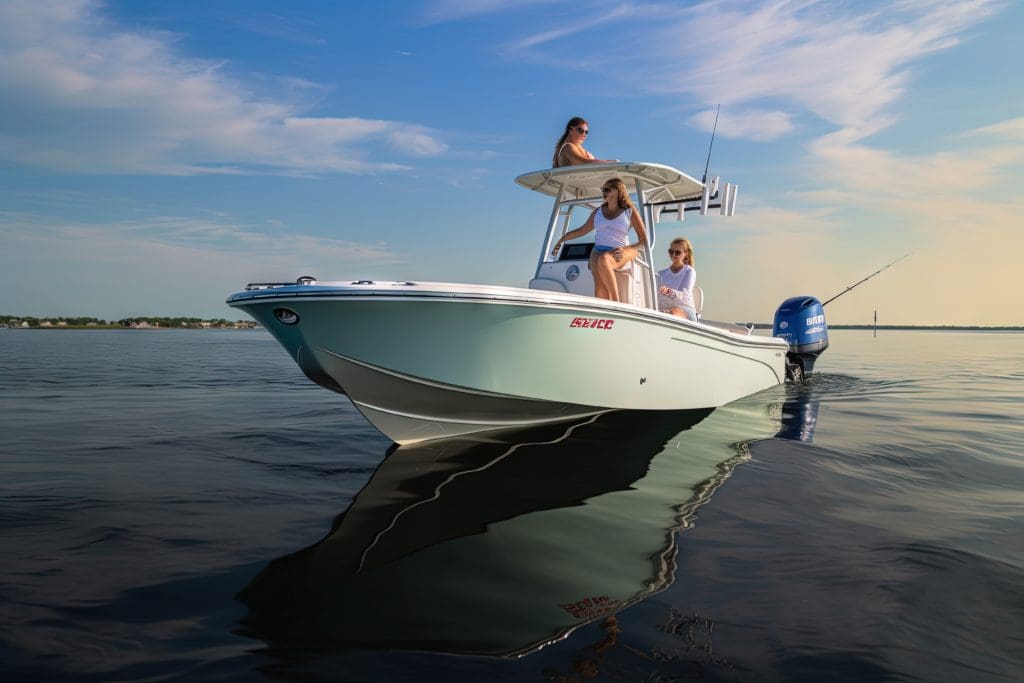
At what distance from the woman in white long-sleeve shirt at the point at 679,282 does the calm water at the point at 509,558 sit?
78.5 inches

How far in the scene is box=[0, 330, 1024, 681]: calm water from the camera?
214 cm

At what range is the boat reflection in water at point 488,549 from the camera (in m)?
2.35

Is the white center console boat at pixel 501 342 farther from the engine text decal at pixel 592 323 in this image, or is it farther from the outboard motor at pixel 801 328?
the outboard motor at pixel 801 328

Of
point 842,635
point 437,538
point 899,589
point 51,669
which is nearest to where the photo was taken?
point 51,669

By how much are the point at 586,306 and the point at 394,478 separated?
2239 mm

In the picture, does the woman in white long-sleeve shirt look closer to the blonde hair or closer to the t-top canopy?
the blonde hair

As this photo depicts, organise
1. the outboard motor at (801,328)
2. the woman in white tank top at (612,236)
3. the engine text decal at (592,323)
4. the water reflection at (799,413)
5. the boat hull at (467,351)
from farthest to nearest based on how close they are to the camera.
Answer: the outboard motor at (801,328) → the water reflection at (799,413) → the woman in white tank top at (612,236) → the engine text decal at (592,323) → the boat hull at (467,351)

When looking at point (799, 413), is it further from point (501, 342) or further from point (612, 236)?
point (501, 342)

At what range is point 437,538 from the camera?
337 centimetres

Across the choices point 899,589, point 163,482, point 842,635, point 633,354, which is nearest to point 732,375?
point 633,354

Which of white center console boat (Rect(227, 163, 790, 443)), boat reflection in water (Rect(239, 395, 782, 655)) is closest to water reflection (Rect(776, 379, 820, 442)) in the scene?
white center console boat (Rect(227, 163, 790, 443))

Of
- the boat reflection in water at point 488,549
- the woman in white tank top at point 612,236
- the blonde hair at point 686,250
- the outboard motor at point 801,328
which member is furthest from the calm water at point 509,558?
the outboard motor at point 801,328

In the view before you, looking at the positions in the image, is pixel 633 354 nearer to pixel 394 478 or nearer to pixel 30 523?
pixel 394 478

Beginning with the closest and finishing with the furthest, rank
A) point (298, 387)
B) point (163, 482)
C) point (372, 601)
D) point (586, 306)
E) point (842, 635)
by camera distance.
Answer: point (842, 635) < point (372, 601) < point (163, 482) < point (586, 306) < point (298, 387)
